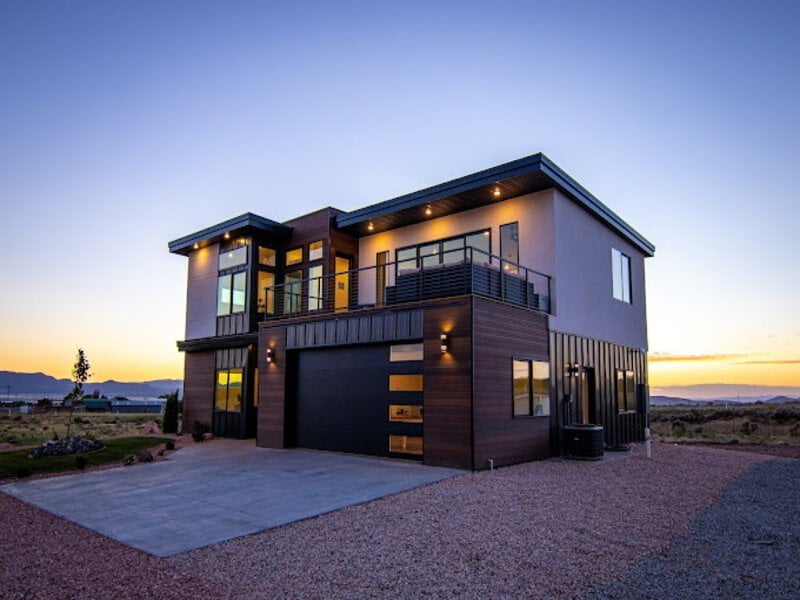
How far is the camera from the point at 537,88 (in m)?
14.2

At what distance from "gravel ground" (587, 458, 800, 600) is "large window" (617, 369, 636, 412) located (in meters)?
7.41

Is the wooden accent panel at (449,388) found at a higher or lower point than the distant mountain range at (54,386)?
higher

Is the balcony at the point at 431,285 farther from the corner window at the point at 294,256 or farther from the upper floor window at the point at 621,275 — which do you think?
the upper floor window at the point at 621,275

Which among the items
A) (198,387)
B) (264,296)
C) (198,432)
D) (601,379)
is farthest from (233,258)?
(601,379)

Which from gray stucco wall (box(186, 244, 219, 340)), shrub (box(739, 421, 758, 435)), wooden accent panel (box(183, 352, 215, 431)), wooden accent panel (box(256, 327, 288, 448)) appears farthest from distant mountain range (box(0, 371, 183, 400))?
shrub (box(739, 421, 758, 435))

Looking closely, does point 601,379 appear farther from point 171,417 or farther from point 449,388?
point 171,417

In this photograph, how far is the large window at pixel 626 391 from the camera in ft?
49.4

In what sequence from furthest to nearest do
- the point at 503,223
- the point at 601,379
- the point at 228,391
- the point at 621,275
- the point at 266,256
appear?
the point at 266,256, the point at 228,391, the point at 621,275, the point at 601,379, the point at 503,223

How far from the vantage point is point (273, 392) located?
44.5 ft

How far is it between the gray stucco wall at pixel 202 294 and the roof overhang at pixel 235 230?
50cm

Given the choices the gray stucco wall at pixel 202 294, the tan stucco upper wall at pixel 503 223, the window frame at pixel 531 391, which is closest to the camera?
the window frame at pixel 531 391

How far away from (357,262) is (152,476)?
9015 mm

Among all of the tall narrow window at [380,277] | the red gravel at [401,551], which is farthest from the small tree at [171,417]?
the red gravel at [401,551]

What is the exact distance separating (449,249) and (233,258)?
27.0 ft
